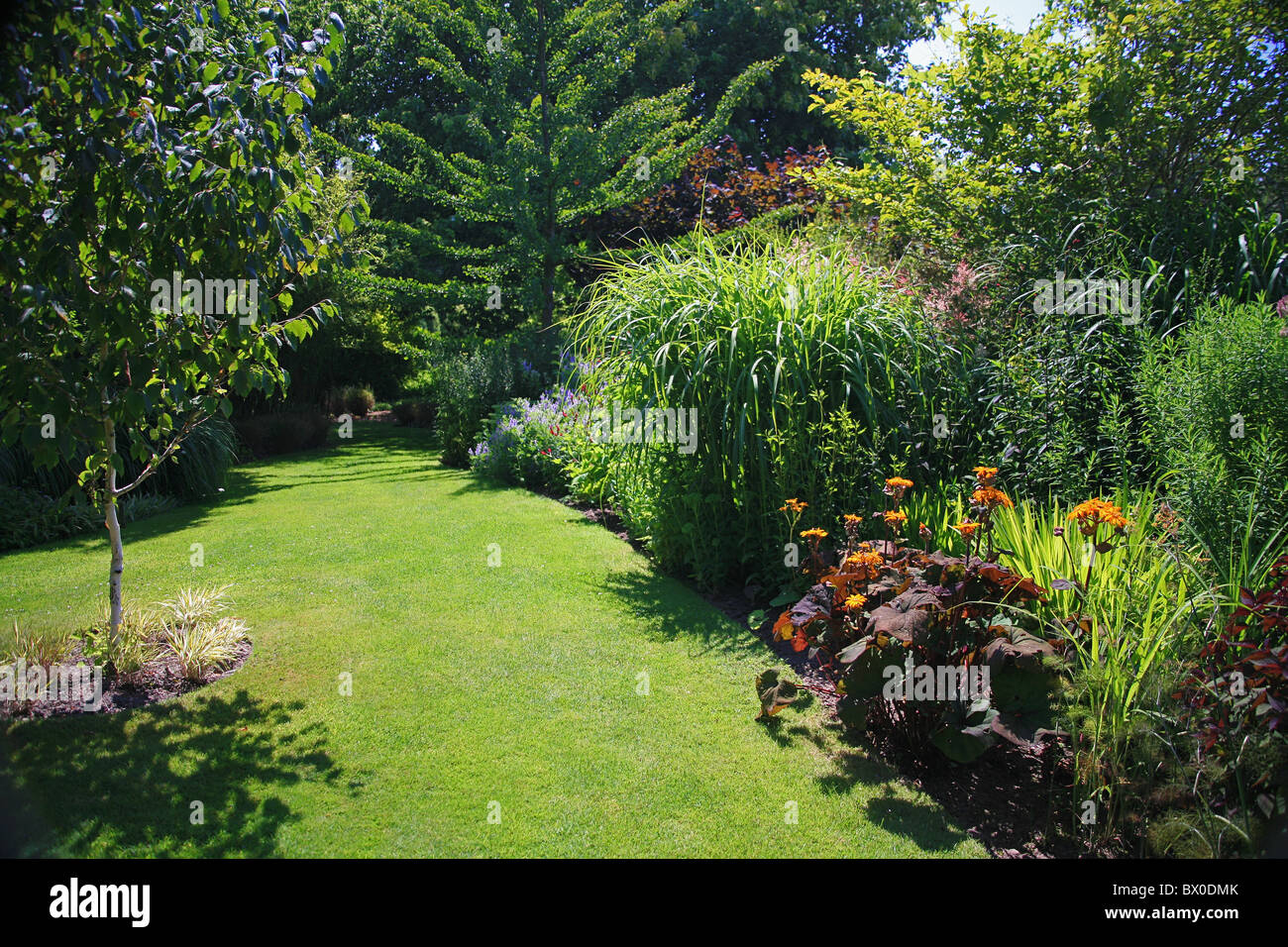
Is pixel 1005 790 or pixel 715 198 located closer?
pixel 1005 790

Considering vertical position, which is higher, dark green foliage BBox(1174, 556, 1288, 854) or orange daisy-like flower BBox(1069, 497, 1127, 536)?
orange daisy-like flower BBox(1069, 497, 1127, 536)

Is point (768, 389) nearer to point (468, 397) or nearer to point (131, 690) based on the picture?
point (131, 690)

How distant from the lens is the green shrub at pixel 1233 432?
11.7 ft

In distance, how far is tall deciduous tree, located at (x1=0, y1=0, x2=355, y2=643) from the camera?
332cm

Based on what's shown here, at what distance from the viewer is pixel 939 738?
3.28 m

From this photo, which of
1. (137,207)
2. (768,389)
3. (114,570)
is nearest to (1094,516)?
(768,389)

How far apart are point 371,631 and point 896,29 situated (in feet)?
73.3

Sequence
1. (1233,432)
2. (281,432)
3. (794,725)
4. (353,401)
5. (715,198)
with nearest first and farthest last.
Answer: (1233,432)
(794,725)
(281,432)
(715,198)
(353,401)

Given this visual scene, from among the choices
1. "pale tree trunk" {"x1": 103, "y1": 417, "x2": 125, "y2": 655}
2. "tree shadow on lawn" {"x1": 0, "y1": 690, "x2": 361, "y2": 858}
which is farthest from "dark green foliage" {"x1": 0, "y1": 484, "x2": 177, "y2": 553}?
"tree shadow on lawn" {"x1": 0, "y1": 690, "x2": 361, "y2": 858}

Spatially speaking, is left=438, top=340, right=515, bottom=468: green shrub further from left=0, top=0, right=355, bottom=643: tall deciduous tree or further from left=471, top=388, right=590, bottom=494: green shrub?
left=0, top=0, right=355, bottom=643: tall deciduous tree

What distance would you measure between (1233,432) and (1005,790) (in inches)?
77.4

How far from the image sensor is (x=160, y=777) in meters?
3.40

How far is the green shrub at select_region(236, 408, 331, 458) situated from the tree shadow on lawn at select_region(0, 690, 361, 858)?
10.8 m

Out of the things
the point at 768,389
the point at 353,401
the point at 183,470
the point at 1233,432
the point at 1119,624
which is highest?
the point at 353,401
